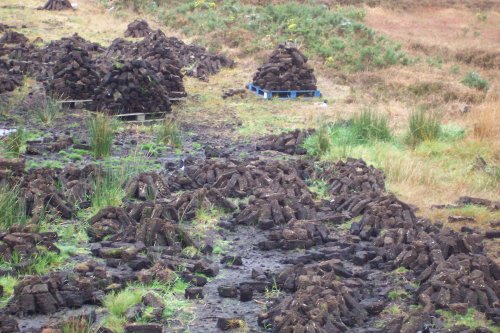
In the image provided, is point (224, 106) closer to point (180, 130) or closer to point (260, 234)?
point (180, 130)

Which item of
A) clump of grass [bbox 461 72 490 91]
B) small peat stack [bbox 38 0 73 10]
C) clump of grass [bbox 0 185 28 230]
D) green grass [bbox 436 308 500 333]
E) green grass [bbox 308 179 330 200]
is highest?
small peat stack [bbox 38 0 73 10]

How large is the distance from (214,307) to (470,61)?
20894 millimetres

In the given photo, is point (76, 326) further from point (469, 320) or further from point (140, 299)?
point (469, 320)

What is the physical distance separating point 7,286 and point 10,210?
162cm

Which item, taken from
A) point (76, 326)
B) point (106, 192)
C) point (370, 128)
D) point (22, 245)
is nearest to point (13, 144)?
point (106, 192)

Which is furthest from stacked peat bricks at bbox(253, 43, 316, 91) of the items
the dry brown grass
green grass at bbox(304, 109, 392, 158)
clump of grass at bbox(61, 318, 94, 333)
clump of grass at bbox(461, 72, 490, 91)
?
clump of grass at bbox(61, 318, 94, 333)

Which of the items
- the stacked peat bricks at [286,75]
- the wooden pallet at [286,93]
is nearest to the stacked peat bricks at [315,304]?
the wooden pallet at [286,93]

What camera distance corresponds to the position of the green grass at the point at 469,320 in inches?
266

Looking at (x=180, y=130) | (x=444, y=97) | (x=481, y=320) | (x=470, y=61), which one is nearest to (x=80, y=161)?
(x=180, y=130)

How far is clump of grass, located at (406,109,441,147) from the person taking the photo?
13.5m

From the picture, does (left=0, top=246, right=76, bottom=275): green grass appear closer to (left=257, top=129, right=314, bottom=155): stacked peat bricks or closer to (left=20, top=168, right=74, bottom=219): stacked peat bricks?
(left=20, top=168, right=74, bottom=219): stacked peat bricks

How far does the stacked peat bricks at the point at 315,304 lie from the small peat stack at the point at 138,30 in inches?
745

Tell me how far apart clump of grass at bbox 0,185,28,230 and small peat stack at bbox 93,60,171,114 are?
6.48m

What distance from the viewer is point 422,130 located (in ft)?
44.3
